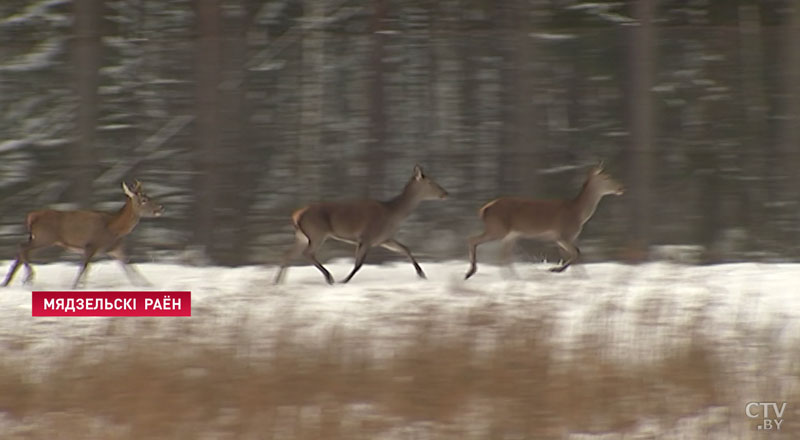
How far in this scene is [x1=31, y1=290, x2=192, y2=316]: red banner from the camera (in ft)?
34.0

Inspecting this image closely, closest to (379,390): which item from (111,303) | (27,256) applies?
(111,303)

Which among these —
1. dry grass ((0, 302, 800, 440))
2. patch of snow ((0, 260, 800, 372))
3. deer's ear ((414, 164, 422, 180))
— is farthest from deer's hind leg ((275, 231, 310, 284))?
dry grass ((0, 302, 800, 440))

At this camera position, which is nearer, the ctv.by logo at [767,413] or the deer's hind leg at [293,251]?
the ctv.by logo at [767,413]

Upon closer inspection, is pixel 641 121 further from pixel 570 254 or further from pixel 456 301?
pixel 456 301

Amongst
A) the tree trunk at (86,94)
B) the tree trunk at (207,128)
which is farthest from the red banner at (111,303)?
the tree trunk at (86,94)

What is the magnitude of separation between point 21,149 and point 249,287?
3874 millimetres

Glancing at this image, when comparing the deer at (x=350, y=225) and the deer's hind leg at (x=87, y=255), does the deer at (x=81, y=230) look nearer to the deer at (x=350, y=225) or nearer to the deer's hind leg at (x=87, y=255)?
the deer's hind leg at (x=87, y=255)

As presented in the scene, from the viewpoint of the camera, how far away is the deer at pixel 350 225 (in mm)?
11648

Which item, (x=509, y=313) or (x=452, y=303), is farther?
(x=452, y=303)

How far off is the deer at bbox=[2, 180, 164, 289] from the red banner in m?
0.35

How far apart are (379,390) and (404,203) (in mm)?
4328

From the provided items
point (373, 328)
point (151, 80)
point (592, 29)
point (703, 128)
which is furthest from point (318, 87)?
point (373, 328)

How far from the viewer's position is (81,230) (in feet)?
37.9

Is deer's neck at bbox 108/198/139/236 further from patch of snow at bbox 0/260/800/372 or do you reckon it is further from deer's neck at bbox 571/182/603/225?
deer's neck at bbox 571/182/603/225
